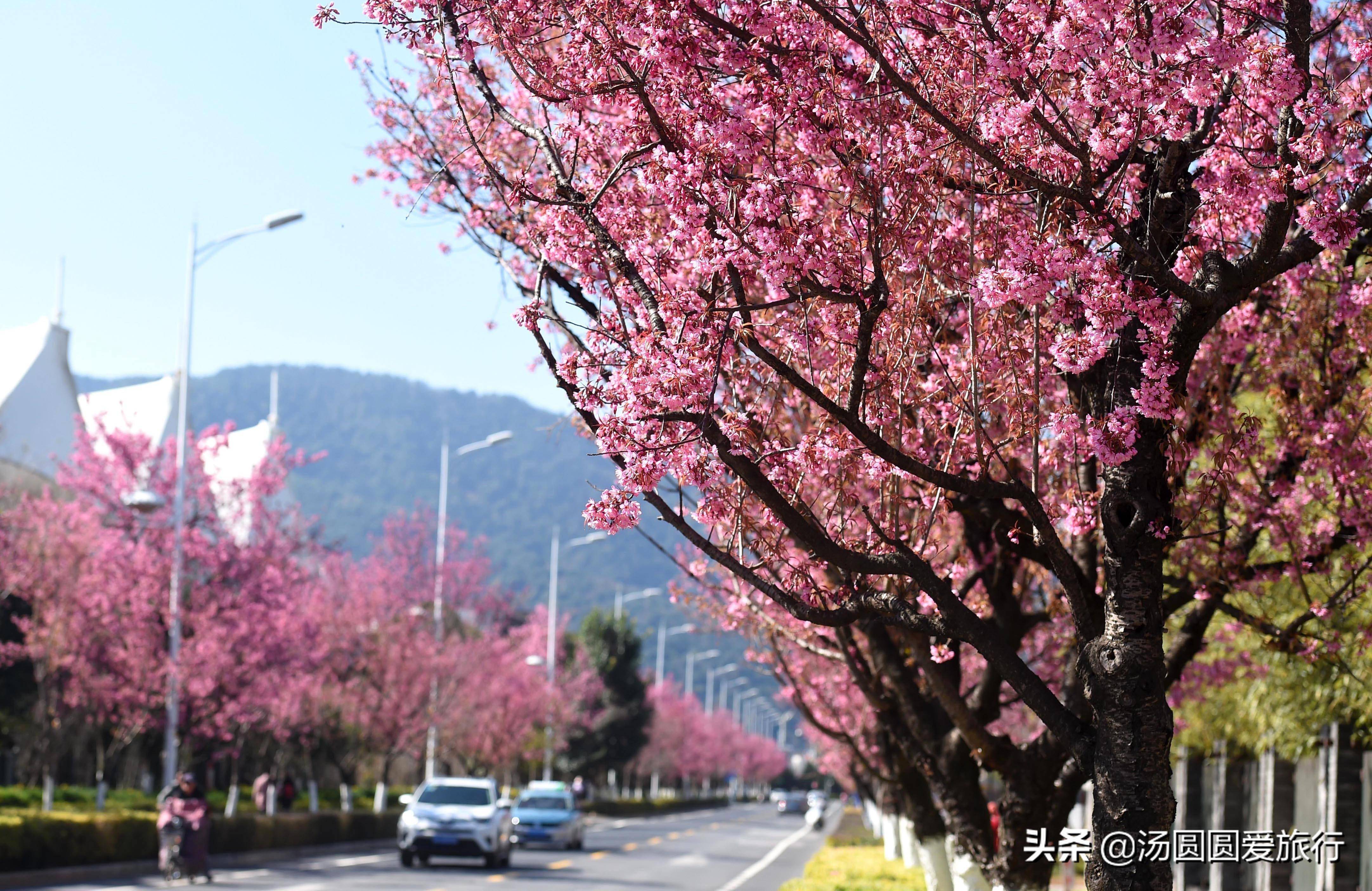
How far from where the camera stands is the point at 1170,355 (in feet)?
22.0

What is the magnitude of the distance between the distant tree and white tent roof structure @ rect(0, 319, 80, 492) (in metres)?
30.4

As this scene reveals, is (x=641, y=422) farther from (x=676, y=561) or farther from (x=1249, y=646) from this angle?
(x=1249, y=646)

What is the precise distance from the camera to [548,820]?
39.2 meters

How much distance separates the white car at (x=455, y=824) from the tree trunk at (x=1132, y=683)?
23.0 meters

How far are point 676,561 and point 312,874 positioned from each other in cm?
1641

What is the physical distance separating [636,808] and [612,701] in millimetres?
5165

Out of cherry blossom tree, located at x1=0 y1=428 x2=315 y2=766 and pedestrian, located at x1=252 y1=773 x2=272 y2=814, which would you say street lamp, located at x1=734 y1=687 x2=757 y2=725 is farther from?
cherry blossom tree, located at x1=0 y1=428 x2=315 y2=766

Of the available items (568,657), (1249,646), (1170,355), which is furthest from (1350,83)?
(568,657)

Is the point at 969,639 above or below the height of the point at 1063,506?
below

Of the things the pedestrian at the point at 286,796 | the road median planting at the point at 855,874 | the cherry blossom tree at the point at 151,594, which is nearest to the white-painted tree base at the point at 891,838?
the road median planting at the point at 855,874

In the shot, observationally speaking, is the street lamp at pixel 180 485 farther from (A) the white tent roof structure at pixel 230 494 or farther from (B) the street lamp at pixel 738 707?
(B) the street lamp at pixel 738 707

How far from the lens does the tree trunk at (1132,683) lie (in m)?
6.41

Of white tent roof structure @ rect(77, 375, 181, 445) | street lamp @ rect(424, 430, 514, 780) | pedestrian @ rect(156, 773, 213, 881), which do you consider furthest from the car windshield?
white tent roof structure @ rect(77, 375, 181, 445)

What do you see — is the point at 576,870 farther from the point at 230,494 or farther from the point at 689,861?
the point at 230,494
